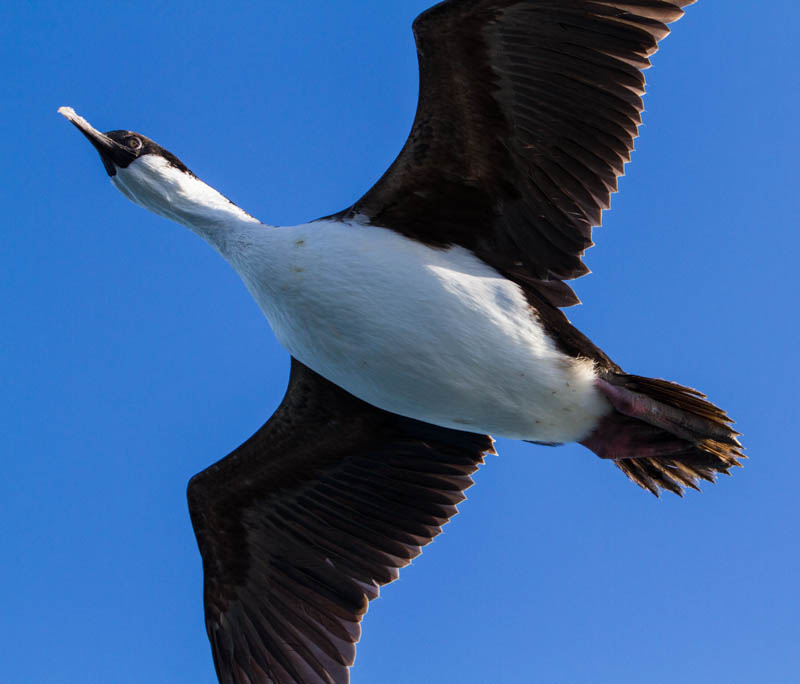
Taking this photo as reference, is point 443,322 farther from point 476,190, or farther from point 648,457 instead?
point 648,457

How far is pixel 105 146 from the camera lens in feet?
20.6

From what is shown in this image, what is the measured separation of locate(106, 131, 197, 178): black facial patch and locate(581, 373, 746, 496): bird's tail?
317 centimetres

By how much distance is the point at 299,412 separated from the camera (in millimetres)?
6641

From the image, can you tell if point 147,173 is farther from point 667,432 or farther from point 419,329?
point 667,432

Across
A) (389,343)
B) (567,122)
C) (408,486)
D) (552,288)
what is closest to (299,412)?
(408,486)

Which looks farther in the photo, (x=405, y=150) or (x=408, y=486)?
(x=408, y=486)

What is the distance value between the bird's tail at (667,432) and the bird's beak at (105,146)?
11.3ft

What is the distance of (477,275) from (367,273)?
2.21ft

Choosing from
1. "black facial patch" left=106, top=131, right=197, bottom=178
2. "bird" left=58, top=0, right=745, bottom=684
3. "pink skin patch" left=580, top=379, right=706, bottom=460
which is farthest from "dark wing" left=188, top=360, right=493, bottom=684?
"black facial patch" left=106, top=131, right=197, bottom=178

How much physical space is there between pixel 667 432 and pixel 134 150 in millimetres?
3875

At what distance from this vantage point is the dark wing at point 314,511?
649cm

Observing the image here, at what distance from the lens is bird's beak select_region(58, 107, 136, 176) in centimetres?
629

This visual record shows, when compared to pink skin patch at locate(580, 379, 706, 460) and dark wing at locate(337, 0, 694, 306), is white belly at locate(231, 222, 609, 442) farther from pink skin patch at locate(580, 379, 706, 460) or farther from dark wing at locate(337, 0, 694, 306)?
dark wing at locate(337, 0, 694, 306)

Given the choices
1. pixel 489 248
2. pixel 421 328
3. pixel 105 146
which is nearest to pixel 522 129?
pixel 489 248
